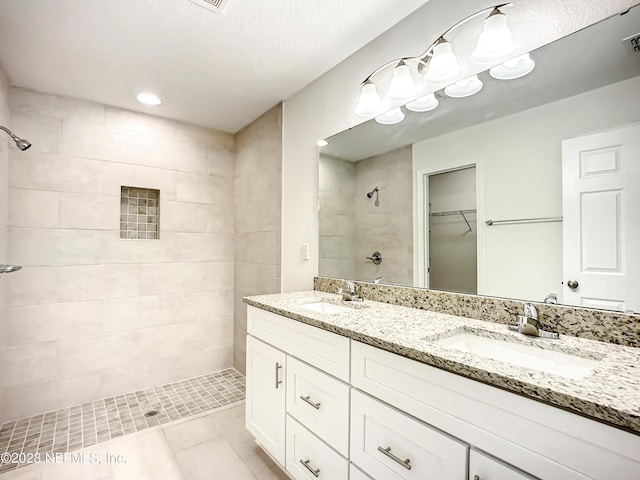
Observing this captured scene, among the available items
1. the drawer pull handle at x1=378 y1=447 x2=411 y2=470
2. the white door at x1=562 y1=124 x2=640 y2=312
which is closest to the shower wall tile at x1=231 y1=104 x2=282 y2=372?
the drawer pull handle at x1=378 y1=447 x2=411 y2=470

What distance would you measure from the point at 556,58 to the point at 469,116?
1.14 feet

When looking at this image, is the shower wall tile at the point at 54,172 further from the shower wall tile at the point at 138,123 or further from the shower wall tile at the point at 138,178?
the shower wall tile at the point at 138,123

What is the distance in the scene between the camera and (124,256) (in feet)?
8.82

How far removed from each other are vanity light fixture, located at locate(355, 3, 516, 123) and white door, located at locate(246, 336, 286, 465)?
1.42m

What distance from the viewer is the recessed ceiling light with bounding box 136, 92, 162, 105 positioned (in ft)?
8.04

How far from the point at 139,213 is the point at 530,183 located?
9.40 feet

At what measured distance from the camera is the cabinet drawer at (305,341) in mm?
1255

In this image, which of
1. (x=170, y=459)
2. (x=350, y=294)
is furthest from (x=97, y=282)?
(x=350, y=294)

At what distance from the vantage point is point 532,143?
1253 millimetres

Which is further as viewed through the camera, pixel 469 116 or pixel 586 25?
pixel 469 116

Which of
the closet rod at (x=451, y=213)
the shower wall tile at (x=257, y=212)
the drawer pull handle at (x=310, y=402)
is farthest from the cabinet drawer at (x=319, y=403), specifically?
the shower wall tile at (x=257, y=212)

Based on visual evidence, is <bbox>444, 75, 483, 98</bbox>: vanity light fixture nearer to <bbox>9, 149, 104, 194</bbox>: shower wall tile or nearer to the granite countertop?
the granite countertop

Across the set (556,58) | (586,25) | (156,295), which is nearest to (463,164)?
(556,58)

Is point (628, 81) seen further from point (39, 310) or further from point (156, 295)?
point (39, 310)
